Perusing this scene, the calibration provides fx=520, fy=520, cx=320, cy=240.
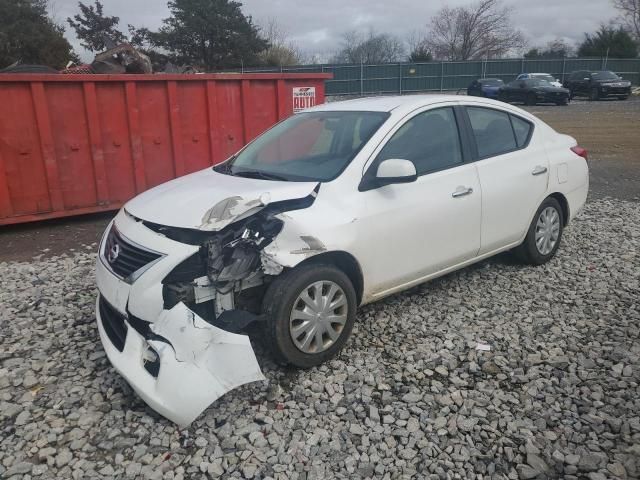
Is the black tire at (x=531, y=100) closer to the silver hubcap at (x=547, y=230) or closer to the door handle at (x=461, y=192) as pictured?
the silver hubcap at (x=547, y=230)

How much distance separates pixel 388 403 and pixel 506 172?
7.97ft

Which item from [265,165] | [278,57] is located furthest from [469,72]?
[265,165]

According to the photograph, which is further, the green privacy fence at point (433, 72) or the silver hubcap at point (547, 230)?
the green privacy fence at point (433, 72)

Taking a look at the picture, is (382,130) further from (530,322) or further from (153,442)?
(153,442)

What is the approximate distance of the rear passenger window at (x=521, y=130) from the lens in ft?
15.9

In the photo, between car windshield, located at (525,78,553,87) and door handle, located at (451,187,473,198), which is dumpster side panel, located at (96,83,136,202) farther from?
car windshield, located at (525,78,553,87)

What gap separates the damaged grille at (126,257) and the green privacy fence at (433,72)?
32.8 metres

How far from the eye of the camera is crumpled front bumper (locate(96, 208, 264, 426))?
2.78m

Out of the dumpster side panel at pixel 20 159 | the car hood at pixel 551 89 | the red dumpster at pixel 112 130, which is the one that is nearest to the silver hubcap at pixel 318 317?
the red dumpster at pixel 112 130

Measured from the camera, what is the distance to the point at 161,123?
6969mm

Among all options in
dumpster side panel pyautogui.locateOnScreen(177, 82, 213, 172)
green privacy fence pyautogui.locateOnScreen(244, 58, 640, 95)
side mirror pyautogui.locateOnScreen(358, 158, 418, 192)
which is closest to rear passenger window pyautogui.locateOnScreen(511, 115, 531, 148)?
side mirror pyautogui.locateOnScreen(358, 158, 418, 192)

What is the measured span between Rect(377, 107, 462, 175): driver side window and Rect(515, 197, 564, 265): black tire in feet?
4.12

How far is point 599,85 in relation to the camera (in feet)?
96.3

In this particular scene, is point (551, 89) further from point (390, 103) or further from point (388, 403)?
point (388, 403)
